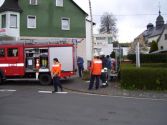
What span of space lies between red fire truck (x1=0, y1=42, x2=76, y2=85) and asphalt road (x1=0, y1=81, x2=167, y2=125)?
5765 mm

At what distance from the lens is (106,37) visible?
234 feet

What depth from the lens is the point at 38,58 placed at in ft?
77.8

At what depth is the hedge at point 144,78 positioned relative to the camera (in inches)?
805

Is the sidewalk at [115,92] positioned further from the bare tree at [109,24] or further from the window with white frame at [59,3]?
the bare tree at [109,24]

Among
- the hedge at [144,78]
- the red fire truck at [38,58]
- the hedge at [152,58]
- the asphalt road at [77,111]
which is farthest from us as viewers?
the hedge at [152,58]

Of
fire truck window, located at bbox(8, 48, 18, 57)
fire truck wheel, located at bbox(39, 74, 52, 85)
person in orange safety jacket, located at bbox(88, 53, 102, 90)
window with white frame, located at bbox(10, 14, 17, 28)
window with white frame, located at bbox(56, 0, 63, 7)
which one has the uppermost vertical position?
window with white frame, located at bbox(56, 0, 63, 7)

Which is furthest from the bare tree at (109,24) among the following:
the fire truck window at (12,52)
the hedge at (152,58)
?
the fire truck window at (12,52)

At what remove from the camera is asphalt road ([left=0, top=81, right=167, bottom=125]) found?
37.6ft

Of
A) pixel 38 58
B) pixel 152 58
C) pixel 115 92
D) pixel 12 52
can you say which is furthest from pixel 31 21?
pixel 115 92

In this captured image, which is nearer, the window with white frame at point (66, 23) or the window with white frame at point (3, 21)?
the window with white frame at point (3, 21)

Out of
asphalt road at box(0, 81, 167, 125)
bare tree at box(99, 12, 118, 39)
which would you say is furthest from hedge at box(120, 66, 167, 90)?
bare tree at box(99, 12, 118, 39)

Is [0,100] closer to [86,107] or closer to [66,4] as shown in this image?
[86,107]

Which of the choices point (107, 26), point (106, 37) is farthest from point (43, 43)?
point (107, 26)

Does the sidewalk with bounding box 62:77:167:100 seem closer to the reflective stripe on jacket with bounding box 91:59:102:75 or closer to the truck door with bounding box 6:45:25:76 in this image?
the reflective stripe on jacket with bounding box 91:59:102:75
